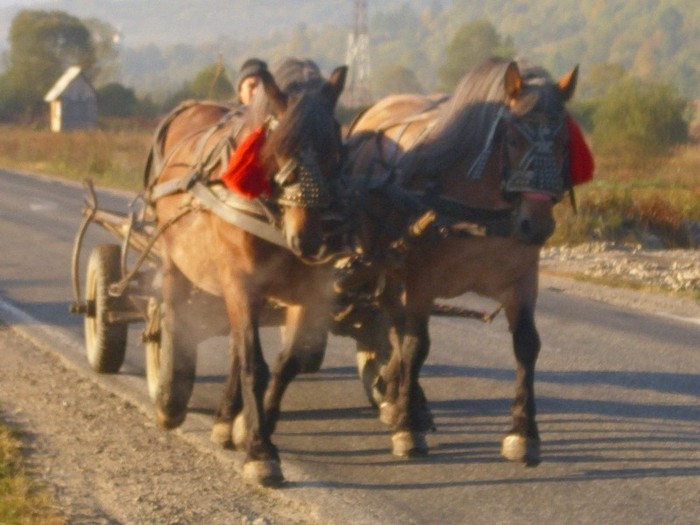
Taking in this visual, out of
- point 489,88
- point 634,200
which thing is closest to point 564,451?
point 489,88

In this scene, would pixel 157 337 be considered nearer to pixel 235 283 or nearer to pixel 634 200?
pixel 235 283

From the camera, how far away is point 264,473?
5.43 metres

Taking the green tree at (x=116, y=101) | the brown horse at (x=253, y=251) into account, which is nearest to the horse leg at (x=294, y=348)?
the brown horse at (x=253, y=251)

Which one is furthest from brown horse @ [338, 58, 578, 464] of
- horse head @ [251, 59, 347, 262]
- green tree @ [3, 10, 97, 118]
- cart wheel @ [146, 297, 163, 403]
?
green tree @ [3, 10, 97, 118]

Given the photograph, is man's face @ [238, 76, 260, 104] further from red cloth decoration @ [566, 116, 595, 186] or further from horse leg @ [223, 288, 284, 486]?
red cloth decoration @ [566, 116, 595, 186]

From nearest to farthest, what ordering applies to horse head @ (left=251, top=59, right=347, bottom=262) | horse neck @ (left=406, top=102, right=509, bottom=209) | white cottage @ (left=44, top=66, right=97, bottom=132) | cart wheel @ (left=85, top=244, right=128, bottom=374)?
horse head @ (left=251, top=59, right=347, bottom=262) < horse neck @ (left=406, top=102, right=509, bottom=209) < cart wheel @ (left=85, top=244, right=128, bottom=374) < white cottage @ (left=44, top=66, right=97, bottom=132)

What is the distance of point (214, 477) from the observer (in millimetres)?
5656

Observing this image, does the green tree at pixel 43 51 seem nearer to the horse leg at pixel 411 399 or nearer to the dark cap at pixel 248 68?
the dark cap at pixel 248 68

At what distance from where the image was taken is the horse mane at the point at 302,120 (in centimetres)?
511

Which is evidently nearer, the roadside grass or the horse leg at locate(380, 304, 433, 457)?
the roadside grass

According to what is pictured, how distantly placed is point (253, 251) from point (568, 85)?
160cm

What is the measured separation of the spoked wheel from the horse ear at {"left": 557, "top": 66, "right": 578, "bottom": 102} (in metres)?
2.49

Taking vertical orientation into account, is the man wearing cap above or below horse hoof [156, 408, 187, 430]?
above

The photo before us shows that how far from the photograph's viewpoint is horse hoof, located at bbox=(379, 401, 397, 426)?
637 cm
